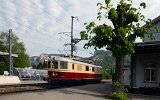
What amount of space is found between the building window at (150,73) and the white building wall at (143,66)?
0.99 feet

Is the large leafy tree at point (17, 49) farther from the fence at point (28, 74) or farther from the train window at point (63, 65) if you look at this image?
the train window at point (63, 65)

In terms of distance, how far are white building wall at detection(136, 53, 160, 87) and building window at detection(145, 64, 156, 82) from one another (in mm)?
303

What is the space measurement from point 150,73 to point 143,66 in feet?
2.85

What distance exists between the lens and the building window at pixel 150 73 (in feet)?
101

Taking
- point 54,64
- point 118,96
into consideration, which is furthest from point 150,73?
point 118,96

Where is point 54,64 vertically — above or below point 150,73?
above

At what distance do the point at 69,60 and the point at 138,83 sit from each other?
21.7 ft

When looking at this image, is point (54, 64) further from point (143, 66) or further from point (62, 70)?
point (143, 66)

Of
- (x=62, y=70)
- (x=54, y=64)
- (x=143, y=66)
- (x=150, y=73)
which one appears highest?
(x=54, y=64)

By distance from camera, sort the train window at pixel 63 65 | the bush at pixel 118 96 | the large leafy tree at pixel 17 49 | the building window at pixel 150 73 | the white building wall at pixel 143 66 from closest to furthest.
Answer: the bush at pixel 118 96
the white building wall at pixel 143 66
the building window at pixel 150 73
the train window at pixel 63 65
the large leafy tree at pixel 17 49

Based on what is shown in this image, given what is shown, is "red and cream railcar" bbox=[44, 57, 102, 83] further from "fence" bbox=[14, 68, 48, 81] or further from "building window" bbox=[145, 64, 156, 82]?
"fence" bbox=[14, 68, 48, 81]

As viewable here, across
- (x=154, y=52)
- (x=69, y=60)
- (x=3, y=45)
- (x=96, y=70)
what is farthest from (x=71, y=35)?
(x=3, y=45)

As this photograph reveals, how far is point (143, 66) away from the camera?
102ft

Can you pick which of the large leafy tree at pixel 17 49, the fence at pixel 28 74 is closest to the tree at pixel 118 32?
the fence at pixel 28 74
